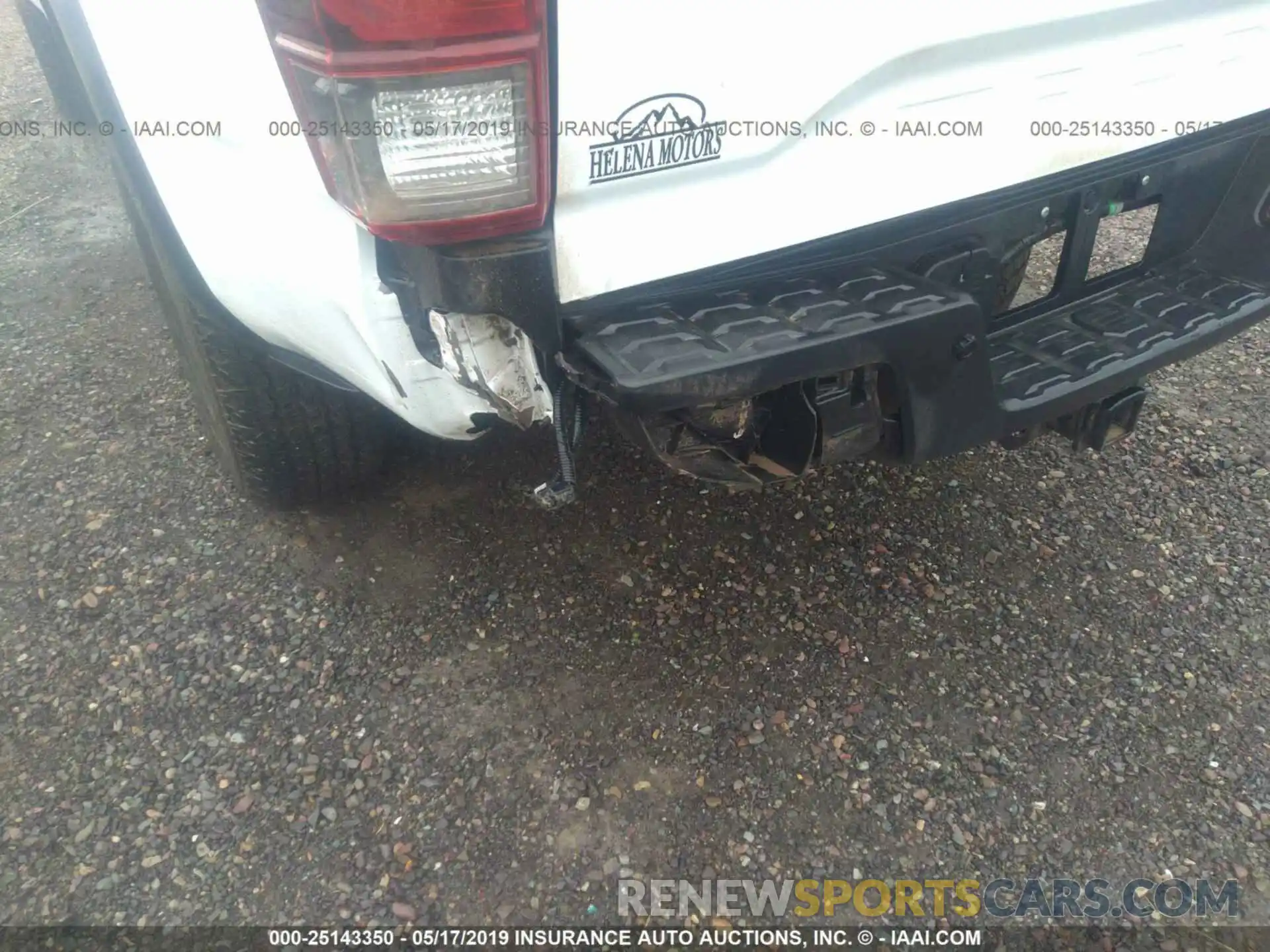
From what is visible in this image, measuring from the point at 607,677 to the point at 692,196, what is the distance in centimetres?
103

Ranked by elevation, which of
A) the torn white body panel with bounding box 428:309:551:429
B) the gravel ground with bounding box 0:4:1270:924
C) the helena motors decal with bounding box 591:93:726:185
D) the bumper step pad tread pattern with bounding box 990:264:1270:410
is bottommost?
the gravel ground with bounding box 0:4:1270:924

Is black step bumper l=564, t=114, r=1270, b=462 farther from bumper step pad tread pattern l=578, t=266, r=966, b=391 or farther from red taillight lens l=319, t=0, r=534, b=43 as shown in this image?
red taillight lens l=319, t=0, r=534, b=43

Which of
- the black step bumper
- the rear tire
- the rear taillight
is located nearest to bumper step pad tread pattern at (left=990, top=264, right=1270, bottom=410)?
the black step bumper

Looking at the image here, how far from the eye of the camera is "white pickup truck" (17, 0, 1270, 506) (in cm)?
117

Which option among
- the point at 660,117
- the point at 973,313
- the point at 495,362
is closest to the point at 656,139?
the point at 660,117

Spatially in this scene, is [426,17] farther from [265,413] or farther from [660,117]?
[265,413]

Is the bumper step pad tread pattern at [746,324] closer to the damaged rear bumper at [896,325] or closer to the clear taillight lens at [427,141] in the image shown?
the damaged rear bumper at [896,325]

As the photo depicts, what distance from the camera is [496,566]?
7.15ft

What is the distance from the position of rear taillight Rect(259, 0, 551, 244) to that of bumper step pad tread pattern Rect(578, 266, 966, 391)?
8.5 inches

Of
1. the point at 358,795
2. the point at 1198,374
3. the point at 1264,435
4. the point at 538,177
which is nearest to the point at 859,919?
the point at 358,795

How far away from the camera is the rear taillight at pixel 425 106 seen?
1060 mm

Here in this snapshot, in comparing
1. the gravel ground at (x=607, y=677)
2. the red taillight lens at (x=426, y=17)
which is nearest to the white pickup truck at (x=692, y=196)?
the red taillight lens at (x=426, y=17)

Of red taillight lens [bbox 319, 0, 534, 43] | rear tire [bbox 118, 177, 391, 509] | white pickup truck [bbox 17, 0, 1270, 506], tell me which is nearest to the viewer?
red taillight lens [bbox 319, 0, 534, 43]

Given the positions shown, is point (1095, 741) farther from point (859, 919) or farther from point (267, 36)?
point (267, 36)
